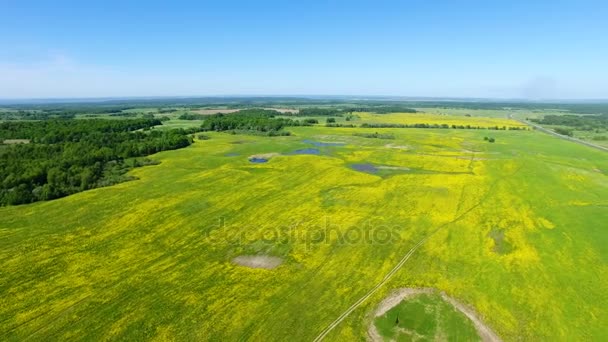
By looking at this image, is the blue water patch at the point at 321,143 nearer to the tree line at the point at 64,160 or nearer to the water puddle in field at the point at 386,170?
the water puddle in field at the point at 386,170

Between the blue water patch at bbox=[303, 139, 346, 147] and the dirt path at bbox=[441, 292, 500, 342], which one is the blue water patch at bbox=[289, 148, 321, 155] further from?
the dirt path at bbox=[441, 292, 500, 342]

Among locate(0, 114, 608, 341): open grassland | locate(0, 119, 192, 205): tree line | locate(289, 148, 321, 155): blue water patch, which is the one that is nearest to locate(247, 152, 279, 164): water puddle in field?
locate(289, 148, 321, 155): blue water patch

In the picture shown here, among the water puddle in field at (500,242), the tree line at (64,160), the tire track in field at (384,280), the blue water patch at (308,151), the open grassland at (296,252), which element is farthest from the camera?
the blue water patch at (308,151)

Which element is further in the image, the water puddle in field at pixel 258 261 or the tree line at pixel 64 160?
the tree line at pixel 64 160

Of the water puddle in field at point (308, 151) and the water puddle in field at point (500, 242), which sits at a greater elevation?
the water puddle in field at point (500, 242)

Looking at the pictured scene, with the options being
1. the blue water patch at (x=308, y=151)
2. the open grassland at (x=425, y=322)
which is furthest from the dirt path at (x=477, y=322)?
the blue water patch at (x=308, y=151)

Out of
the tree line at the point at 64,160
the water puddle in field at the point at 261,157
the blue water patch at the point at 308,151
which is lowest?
the water puddle in field at the point at 261,157

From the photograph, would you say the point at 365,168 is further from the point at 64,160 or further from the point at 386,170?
the point at 64,160

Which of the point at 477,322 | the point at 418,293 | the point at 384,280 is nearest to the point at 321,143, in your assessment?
the point at 384,280
